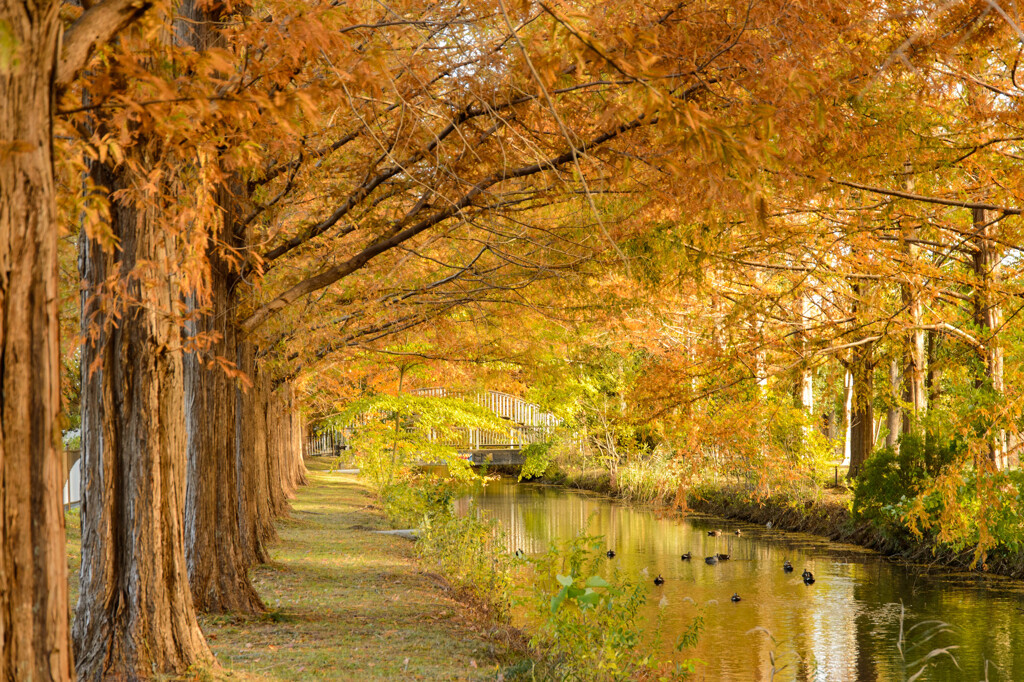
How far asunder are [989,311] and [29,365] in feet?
49.4

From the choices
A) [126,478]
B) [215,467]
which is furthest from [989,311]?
[126,478]

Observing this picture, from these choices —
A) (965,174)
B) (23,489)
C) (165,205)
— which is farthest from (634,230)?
(23,489)

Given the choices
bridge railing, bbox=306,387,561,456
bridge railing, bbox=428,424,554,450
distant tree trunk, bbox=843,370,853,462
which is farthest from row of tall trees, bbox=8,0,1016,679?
bridge railing, bbox=306,387,561,456

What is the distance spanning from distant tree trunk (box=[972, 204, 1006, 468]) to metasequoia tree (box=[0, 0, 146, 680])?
9.94 metres

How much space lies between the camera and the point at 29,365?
3436mm

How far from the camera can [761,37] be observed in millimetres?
6699

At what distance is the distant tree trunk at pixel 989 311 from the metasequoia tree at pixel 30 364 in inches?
391

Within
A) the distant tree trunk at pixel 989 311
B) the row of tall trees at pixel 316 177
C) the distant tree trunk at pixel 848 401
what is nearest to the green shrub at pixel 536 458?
the distant tree trunk at pixel 848 401

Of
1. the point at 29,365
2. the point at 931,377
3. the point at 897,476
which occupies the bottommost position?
the point at 897,476

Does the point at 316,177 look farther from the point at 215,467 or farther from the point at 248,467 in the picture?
the point at 248,467

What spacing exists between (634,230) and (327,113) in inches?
116

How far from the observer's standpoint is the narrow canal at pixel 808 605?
11250 millimetres

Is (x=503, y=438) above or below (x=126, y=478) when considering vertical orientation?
below

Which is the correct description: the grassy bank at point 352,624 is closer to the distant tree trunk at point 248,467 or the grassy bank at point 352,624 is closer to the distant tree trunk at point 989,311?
the distant tree trunk at point 248,467
